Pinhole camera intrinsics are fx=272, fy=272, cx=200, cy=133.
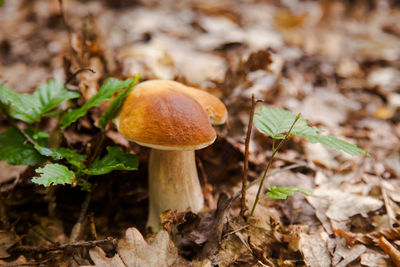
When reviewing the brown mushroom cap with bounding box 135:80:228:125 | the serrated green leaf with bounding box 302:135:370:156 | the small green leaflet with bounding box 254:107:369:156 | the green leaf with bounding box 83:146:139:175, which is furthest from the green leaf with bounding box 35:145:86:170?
the serrated green leaf with bounding box 302:135:370:156

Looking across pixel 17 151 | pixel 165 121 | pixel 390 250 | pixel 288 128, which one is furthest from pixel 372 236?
pixel 17 151

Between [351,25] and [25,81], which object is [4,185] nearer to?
[25,81]

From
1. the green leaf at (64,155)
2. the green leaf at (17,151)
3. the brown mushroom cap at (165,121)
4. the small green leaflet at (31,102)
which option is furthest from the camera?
the small green leaflet at (31,102)

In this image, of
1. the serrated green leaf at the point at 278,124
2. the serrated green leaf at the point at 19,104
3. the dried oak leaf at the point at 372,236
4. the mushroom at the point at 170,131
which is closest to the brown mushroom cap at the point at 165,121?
the mushroom at the point at 170,131

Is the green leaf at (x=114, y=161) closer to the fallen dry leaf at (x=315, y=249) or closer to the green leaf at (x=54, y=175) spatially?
the green leaf at (x=54, y=175)

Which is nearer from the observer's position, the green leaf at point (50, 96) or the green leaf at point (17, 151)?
the green leaf at point (17, 151)

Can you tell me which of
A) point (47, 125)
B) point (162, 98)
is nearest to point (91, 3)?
point (47, 125)

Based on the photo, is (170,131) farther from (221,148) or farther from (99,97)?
(221,148)
